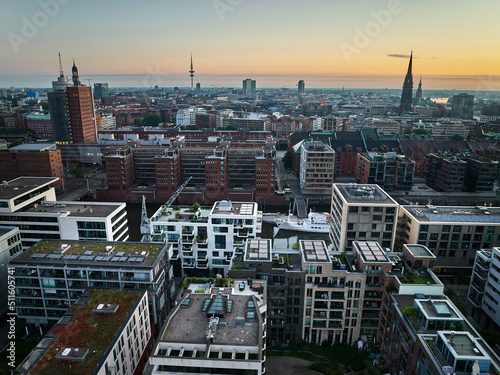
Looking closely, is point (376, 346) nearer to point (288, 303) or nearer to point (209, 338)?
point (288, 303)

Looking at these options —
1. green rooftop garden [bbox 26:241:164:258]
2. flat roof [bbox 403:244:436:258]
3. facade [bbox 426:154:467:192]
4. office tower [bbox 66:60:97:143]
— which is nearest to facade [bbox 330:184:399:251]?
flat roof [bbox 403:244:436:258]

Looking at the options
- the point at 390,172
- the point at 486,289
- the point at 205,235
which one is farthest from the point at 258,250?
the point at 390,172

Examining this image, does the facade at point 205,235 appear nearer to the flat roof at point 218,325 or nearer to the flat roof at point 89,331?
the flat roof at point 89,331

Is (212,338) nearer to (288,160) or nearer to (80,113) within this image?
(288,160)

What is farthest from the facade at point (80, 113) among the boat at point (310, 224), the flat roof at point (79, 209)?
the boat at point (310, 224)

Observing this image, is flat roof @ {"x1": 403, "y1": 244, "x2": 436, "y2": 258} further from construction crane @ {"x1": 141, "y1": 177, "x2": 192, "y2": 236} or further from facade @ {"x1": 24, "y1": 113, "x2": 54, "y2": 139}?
facade @ {"x1": 24, "y1": 113, "x2": 54, "y2": 139}

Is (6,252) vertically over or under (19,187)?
under

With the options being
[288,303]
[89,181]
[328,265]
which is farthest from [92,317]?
[89,181]
